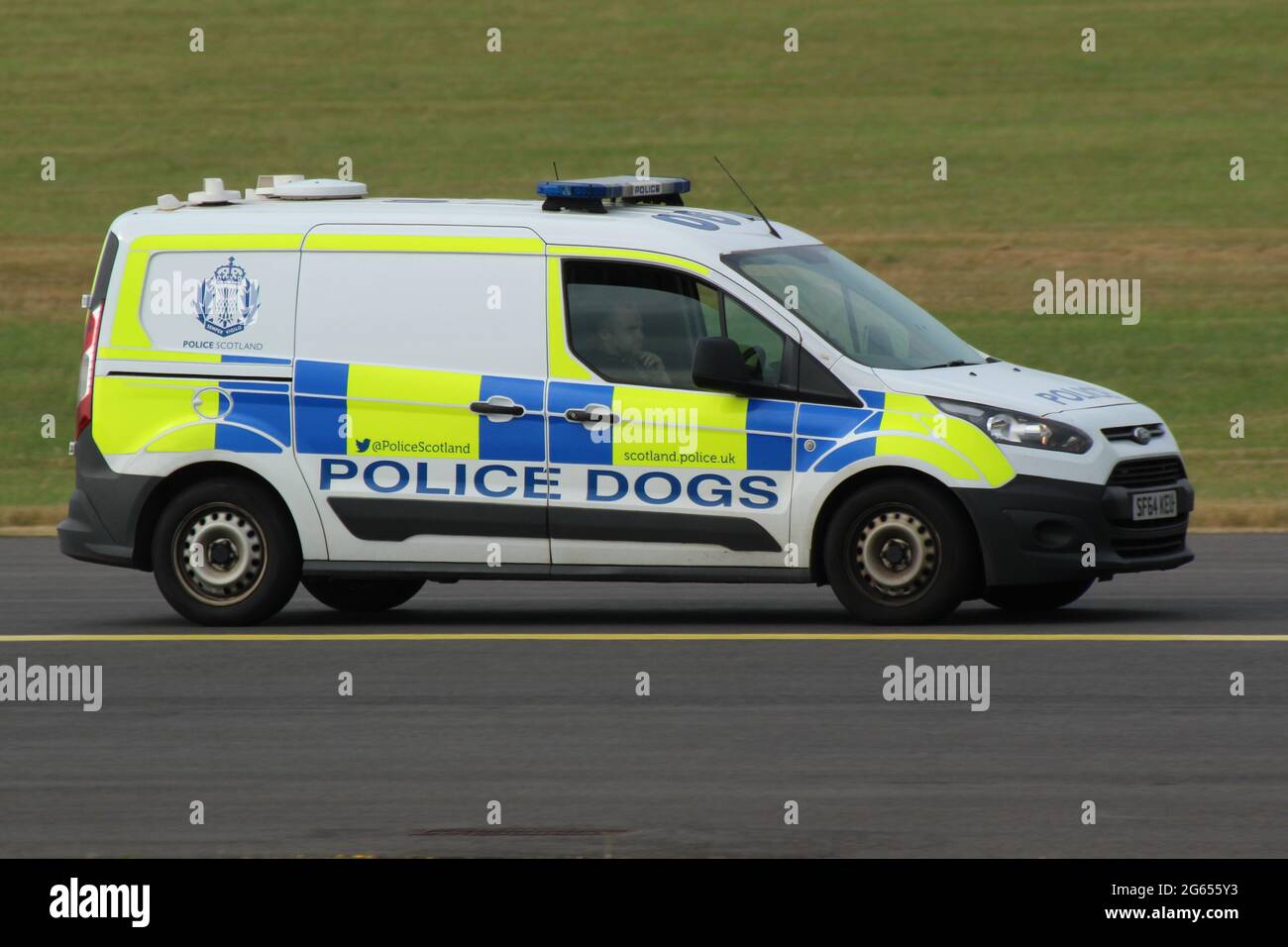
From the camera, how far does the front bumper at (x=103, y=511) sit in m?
12.3

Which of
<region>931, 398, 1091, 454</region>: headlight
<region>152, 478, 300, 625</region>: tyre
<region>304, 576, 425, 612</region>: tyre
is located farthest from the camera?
<region>304, 576, 425, 612</region>: tyre

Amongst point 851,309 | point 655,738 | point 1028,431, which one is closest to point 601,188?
point 851,309

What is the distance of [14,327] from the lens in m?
26.0

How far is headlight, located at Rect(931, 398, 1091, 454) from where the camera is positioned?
1144 centimetres

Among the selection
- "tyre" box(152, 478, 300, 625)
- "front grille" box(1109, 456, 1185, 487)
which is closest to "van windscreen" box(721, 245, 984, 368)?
"front grille" box(1109, 456, 1185, 487)

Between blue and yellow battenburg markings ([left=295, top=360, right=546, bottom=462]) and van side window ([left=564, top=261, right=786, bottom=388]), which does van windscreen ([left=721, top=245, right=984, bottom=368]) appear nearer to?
van side window ([left=564, top=261, right=786, bottom=388])

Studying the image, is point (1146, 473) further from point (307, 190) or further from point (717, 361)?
point (307, 190)

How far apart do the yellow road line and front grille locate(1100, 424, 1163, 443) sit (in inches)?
37.2

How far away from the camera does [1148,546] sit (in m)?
11.7

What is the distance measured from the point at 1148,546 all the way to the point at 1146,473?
1.15 feet

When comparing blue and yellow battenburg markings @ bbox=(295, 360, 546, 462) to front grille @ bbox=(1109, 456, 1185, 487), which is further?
blue and yellow battenburg markings @ bbox=(295, 360, 546, 462)

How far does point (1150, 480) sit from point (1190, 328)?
1309cm

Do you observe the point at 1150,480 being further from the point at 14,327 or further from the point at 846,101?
the point at 846,101

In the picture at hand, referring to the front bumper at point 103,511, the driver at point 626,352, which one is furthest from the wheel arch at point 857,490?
the front bumper at point 103,511
